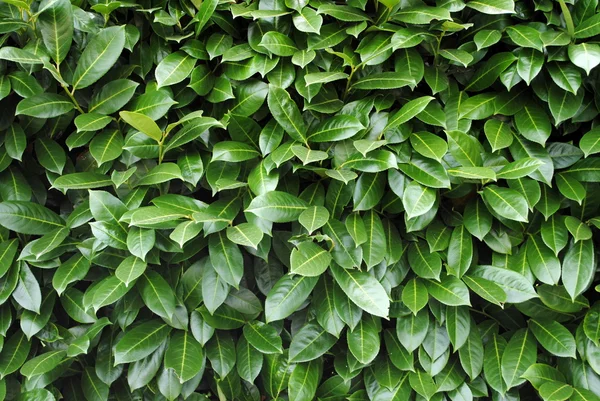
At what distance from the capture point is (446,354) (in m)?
1.63

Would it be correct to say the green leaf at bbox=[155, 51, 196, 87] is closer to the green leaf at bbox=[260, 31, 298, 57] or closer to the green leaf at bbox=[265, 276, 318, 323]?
the green leaf at bbox=[260, 31, 298, 57]

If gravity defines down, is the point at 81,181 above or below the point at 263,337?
above

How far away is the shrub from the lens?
150cm

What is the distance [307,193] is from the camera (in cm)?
162

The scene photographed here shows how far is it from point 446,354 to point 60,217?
52.6 inches

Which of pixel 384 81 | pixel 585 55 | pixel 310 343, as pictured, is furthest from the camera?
pixel 310 343

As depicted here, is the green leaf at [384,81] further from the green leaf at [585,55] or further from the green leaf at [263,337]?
the green leaf at [263,337]

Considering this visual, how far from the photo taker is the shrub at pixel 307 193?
4.93 feet

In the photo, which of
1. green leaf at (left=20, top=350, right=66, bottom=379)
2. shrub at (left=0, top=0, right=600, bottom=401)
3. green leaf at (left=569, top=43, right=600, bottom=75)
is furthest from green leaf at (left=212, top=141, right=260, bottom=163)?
green leaf at (left=569, top=43, right=600, bottom=75)

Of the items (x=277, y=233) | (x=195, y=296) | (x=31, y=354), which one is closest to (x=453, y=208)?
(x=277, y=233)

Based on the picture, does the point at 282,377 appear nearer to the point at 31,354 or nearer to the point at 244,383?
the point at 244,383

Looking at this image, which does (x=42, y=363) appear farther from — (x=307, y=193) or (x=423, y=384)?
(x=423, y=384)

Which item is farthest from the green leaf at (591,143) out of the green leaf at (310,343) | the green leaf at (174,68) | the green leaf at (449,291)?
the green leaf at (174,68)

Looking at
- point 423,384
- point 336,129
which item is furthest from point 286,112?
point 423,384
